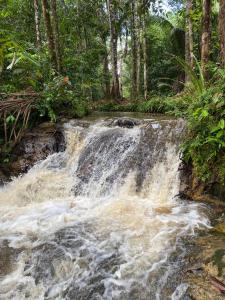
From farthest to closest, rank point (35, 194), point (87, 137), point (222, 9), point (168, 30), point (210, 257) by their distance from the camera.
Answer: point (168, 30) → point (87, 137) → point (35, 194) → point (222, 9) → point (210, 257)

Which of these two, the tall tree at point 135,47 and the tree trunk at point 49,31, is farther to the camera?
the tall tree at point 135,47

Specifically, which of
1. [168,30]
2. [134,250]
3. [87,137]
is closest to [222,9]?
[87,137]

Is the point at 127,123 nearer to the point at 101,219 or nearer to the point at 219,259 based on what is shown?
the point at 101,219

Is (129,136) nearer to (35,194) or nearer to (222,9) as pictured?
(35,194)

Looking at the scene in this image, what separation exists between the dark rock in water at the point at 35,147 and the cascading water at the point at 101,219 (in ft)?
0.85

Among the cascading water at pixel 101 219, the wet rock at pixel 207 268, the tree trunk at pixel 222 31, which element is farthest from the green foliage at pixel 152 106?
the wet rock at pixel 207 268

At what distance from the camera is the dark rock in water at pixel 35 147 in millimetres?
7605

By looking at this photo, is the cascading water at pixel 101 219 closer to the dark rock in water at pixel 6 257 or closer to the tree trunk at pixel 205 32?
the dark rock in water at pixel 6 257

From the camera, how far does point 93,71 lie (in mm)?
15539

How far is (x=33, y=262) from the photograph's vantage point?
389 cm

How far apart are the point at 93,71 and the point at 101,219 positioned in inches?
461

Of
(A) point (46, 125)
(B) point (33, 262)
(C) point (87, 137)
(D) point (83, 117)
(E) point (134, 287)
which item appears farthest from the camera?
(D) point (83, 117)

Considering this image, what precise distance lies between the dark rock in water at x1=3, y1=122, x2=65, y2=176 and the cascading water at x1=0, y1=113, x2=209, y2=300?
0.26 meters

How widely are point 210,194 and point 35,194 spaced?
354 centimetres
